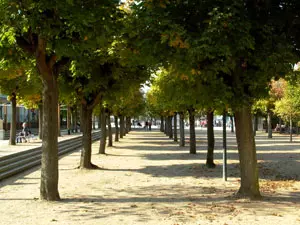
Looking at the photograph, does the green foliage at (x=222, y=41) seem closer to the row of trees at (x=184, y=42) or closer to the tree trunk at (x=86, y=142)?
the row of trees at (x=184, y=42)

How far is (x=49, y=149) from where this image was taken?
9.26m

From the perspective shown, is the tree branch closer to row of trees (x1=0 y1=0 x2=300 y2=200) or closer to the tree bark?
row of trees (x1=0 y1=0 x2=300 y2=200)

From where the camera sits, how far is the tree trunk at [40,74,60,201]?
923 cm

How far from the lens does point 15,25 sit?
25.8ft

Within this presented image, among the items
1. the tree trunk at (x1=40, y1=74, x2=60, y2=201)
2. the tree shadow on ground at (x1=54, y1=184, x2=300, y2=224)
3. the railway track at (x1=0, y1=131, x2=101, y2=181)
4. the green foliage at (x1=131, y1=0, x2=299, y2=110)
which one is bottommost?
the tree shadow on ground at (x1=54, y1=184, x2=300, y2=224)

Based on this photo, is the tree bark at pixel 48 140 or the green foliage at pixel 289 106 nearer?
the tree bark at pixel 48 140

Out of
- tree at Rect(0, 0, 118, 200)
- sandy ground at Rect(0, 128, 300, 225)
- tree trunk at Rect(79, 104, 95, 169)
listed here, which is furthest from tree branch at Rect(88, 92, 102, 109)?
tree at Rect(0, 0, 118, 200)

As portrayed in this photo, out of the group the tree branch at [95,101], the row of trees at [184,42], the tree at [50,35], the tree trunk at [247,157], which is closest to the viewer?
the row of trees at [184,42]

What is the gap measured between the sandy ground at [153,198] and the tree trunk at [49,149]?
29 centimetres

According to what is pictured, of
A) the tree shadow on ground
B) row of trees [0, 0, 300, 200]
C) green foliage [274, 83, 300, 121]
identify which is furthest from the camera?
green foliage [274, 83, 300, 121]

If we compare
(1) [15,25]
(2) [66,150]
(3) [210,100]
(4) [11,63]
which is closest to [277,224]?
(3) [210,100]

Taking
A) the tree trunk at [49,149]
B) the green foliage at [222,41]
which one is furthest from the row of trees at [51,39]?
the green foliage at [222,41]

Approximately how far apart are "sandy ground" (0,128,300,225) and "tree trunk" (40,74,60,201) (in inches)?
11.6

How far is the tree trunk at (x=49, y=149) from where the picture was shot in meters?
9.23
